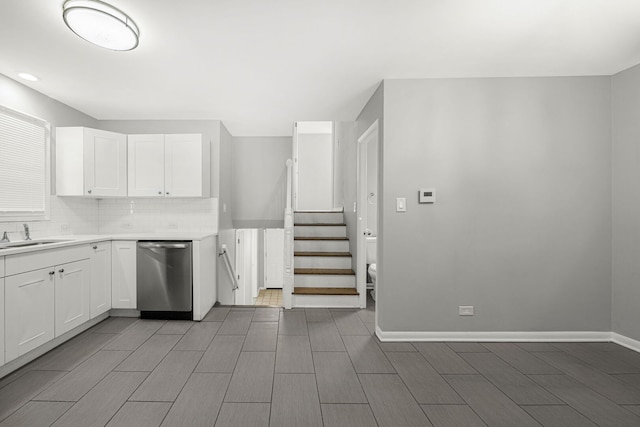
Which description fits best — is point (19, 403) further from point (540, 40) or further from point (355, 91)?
point (540, 40)

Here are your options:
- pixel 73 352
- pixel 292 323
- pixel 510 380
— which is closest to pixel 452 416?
pixel 510 380

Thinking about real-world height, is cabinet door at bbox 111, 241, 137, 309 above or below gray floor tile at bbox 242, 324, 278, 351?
above

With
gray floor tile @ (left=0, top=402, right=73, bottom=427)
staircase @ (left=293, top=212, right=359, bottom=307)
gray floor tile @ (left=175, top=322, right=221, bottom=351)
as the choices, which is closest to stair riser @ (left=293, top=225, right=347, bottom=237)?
staircase @ (left=293, top=212, right=359, bottom=307)

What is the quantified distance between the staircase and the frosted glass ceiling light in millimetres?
3127

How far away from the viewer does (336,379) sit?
231 centimetres

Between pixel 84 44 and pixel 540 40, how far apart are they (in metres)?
3.44

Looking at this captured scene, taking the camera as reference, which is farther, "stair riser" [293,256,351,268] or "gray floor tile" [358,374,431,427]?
"stair riser" [293,256,351,268]

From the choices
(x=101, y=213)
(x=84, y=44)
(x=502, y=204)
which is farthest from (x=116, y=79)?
(x=502, y=204)

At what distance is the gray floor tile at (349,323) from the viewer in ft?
10.7

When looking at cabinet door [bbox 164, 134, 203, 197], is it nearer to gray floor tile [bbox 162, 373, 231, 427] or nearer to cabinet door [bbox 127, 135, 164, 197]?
cabinet door [bbox 127, 135, 164, 197]

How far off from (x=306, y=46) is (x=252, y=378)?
254 centimetres

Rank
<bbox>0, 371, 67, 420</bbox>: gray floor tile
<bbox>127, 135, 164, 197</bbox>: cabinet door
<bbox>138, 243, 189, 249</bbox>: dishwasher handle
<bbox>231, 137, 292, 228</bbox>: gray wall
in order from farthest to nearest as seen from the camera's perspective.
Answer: <bbox>231, 137, 292, 228</bbox>: gray wall, <bbox>127, 135, 164, 197</bbox>: cabinet door, <bbox>138, 243, 189, 249</bbox>: dishwasher handle, <bbox>0, 371, 67, 420</bbox>: gray floor tile

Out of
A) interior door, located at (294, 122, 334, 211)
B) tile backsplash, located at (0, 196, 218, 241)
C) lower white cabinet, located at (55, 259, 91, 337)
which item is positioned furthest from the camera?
interior door, located at (294, 122, 334, 211)

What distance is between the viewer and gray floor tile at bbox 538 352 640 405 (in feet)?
6.89
